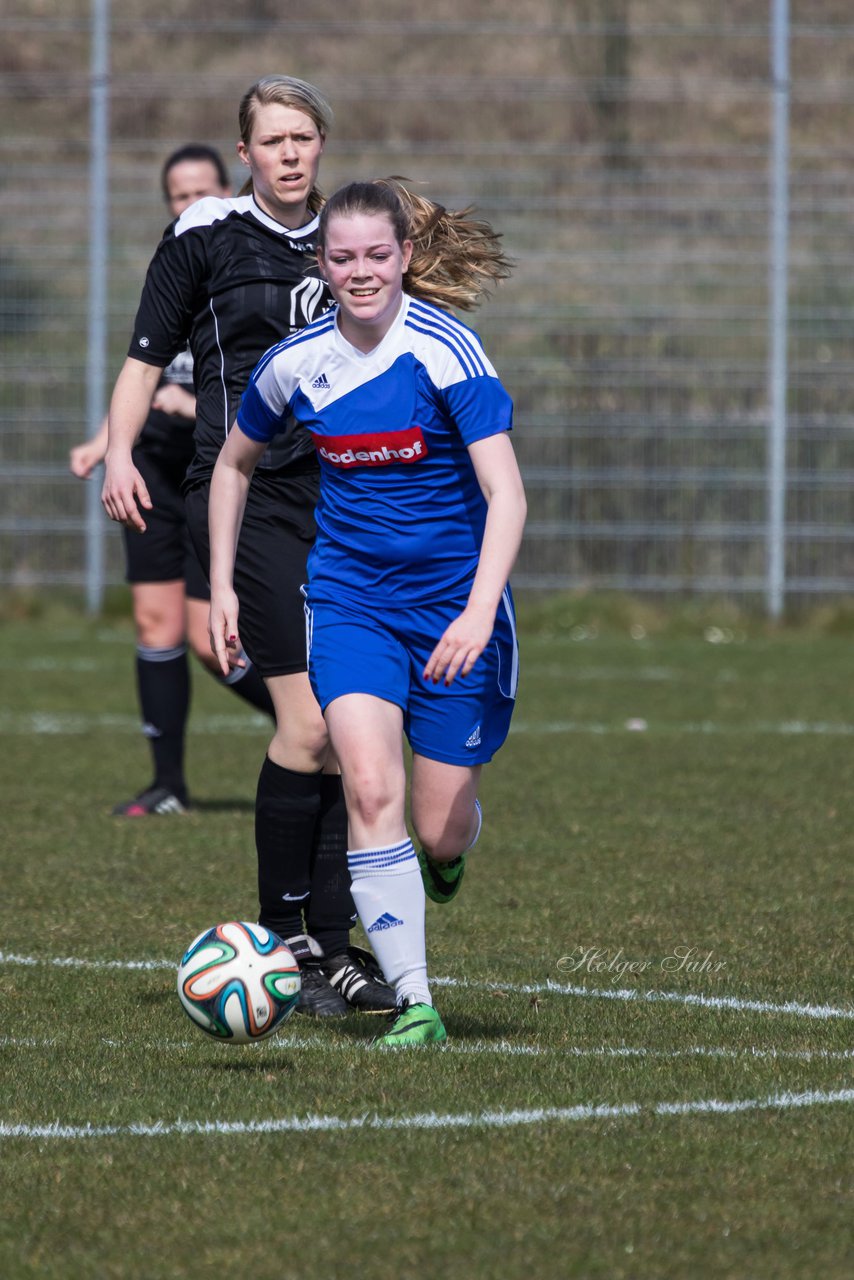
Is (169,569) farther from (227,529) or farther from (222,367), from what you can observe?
(227,529)

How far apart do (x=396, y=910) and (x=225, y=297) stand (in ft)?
5.49

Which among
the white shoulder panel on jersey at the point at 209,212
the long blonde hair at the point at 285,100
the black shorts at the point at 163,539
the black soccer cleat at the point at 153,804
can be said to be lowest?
the black soccer cleat at the point at 153,804

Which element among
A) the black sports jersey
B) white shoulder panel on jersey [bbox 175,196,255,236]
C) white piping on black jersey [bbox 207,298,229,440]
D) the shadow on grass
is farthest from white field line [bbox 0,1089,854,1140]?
the shadow on grass

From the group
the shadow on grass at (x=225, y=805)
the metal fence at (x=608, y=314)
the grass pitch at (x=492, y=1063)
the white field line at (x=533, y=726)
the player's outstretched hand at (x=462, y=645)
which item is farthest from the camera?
the metal fence at (x=608, y=314)

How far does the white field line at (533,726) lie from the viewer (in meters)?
10.6

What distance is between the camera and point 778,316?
54.8 ft

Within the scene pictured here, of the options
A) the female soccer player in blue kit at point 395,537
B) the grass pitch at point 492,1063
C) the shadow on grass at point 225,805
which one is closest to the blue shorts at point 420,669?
the female soccer player in blue kit at point 395,537

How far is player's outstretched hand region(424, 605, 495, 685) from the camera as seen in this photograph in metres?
4.23

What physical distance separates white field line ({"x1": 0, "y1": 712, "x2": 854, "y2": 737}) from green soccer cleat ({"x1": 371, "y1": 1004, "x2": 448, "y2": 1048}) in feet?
20.0

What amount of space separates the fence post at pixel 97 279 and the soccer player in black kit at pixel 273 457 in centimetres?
1165

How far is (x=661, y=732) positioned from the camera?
10.6m

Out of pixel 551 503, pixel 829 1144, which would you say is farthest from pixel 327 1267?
pixel 551 503

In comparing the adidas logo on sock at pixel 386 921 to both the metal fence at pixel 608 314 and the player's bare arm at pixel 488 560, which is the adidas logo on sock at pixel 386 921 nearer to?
the player's bare arm at pixel 488 560

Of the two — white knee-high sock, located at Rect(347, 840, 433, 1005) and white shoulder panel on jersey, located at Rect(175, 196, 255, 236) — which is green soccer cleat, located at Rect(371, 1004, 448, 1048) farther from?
white shoulder panel on jersey, located at Rect(175, 196, 255, 236)
